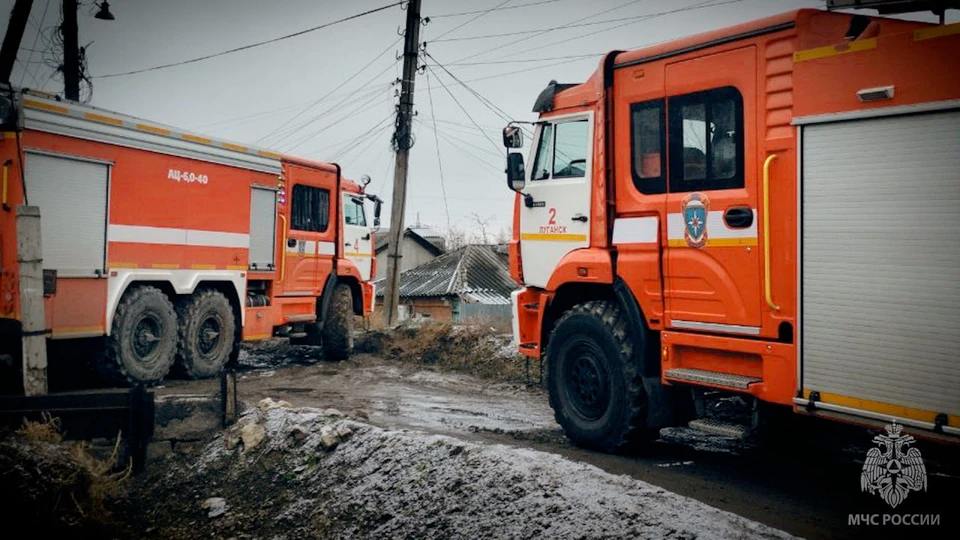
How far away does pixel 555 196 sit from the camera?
7.69m

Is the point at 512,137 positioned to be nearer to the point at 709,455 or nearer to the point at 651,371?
the point at 651,371

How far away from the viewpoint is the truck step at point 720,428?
605cm

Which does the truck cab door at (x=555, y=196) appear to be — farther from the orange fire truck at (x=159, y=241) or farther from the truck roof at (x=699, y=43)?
the orange fire truck at (x=159, y=241)

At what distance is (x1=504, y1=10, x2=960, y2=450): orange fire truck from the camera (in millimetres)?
4766

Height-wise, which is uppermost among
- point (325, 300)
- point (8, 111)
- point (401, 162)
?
point (401, 162)

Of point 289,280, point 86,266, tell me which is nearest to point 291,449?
point 86,266

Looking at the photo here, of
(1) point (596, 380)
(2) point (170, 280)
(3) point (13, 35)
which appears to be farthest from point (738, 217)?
(3) point (13, 35)

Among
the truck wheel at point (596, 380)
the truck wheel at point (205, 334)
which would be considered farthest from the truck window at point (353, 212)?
the truck wheel at point (596, 380)

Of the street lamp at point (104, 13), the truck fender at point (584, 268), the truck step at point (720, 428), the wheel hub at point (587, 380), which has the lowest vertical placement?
the truck step at point (720, 428)

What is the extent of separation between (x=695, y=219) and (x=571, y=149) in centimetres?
176

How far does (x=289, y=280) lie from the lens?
1405 centimetres

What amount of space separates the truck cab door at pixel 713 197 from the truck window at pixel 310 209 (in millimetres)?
9104

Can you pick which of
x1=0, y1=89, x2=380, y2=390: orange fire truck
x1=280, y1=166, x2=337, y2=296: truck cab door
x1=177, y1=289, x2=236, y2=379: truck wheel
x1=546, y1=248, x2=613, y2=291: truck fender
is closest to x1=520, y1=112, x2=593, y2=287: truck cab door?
x1=546, y1=248, x2=613, y2=291: truck fender

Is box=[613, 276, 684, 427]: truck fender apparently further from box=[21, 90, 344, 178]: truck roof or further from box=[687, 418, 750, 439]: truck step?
box=[21, 90, 344, 178]: truck roof
